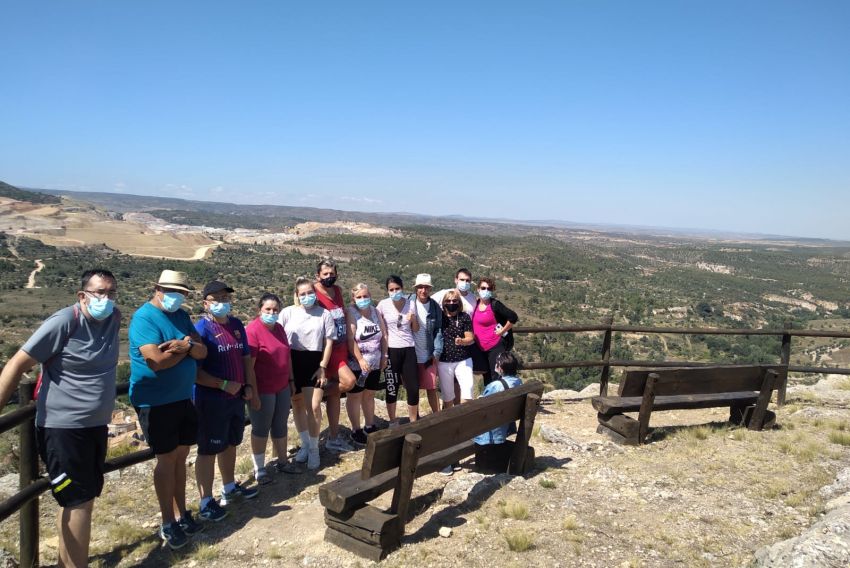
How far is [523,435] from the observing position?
454cm

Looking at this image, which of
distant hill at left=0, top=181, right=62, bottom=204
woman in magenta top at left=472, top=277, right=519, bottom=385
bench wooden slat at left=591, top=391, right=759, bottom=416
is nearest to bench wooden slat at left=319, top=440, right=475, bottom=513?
woman in magenta top at left=472, top=277, right=519, bottom=385

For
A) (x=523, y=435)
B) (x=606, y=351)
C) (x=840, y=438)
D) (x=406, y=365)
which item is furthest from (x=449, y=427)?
(x=840, y=438)

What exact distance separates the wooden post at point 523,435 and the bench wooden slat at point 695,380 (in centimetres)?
139

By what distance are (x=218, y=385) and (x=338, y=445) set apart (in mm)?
1864

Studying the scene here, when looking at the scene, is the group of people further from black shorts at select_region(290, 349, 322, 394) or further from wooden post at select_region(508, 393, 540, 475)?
wooden post at select_region(508, 393, 540, 475)

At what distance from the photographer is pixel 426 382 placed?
5.55 m

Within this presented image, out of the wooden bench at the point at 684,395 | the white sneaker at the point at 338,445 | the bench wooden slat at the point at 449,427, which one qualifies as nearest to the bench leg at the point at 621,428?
the wooden bench at the point at 684,395

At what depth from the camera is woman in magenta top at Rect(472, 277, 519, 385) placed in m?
5.72

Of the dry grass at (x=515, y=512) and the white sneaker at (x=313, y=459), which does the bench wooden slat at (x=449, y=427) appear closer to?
the dry grass at (x=515, y=512)

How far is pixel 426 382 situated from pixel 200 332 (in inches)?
95.9

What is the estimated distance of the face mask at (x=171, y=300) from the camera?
3547 mm

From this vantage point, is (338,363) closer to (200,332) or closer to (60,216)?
(200,332)

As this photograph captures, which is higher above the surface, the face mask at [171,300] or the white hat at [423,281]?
the white hat at [423,281]

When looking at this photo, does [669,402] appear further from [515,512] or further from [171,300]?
[171,300]
